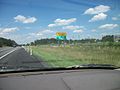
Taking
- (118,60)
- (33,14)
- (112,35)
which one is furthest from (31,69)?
(118,60)

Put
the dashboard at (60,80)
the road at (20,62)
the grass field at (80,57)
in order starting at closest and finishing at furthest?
the dashboard at (60,80), the road at (20,62), the grass field at (80,57)

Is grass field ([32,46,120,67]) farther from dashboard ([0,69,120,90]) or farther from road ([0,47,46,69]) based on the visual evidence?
dashboard ([0,69,120,90])

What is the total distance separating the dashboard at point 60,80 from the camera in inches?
140

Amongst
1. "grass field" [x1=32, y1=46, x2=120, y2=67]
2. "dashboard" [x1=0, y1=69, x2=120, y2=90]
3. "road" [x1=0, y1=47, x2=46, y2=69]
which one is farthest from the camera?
"grass field" [x1=32, y1=46, x2=120, y2=67]

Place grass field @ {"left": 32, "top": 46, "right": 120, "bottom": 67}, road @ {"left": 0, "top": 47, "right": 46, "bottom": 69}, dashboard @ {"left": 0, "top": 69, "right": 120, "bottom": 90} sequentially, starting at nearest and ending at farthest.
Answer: dashboard @ {"left": 0, "top": 69, "right": 120, "bottom": 90}
road @ {"left": 0, "top": 47, "right": 46, "bottom": 69}
grass field @ {"left": 32, "top": 46, "right": 120, "bottom": 67}

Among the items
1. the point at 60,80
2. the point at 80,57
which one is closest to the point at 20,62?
the point at 60,80

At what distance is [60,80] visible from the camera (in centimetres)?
379

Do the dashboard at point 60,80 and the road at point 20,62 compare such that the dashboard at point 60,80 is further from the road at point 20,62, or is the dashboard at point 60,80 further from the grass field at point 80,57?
the grass field at point 80,57

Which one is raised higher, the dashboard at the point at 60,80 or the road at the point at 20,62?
the road at the point at 20,62

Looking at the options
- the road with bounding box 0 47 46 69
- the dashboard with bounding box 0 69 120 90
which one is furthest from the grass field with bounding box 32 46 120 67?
the dashboard with bounding box 0 69 120 90

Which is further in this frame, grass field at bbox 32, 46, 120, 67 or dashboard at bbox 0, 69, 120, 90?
grass field at bbox 32, 46, 120, 67

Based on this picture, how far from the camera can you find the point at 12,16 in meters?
4.27

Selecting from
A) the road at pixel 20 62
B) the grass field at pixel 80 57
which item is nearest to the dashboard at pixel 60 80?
the road at pixel 20 62

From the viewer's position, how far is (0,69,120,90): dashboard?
357 cm
